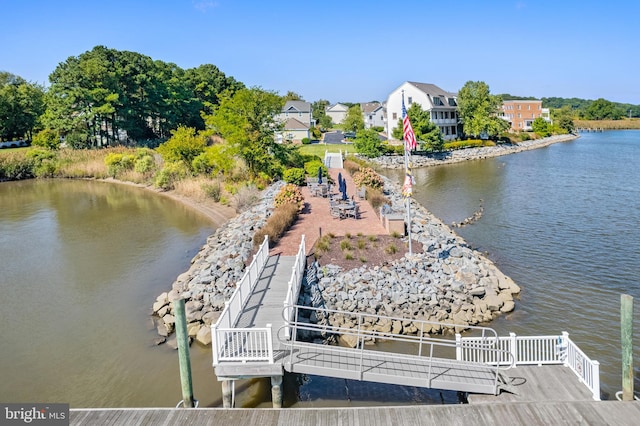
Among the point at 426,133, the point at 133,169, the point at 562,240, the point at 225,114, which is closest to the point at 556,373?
the point at 562,240

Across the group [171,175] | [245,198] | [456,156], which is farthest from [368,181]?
[456,156]

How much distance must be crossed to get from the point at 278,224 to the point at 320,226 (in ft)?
7.47

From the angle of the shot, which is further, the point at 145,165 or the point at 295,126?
the point at 295,126

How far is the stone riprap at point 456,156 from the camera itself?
192 feet

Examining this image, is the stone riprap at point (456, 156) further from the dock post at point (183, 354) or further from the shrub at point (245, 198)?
the dock post at point (183, 354)

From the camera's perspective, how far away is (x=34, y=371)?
1292 centimetres

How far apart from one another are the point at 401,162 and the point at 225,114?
3087cm

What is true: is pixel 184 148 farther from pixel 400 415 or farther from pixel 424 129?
pixel 400 415

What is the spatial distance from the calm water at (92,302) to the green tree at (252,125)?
6240mm

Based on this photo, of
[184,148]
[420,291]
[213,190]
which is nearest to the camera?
[420,291]

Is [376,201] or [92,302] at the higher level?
[376,201]

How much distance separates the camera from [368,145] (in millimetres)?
58156

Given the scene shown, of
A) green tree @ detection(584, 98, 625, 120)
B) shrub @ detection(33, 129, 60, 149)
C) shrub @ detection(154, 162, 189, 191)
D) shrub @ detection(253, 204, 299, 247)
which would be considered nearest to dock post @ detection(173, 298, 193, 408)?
shrub @ detection(253, 204, 299, 247)

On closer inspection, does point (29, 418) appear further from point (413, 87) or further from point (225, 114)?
point (413, 87)
